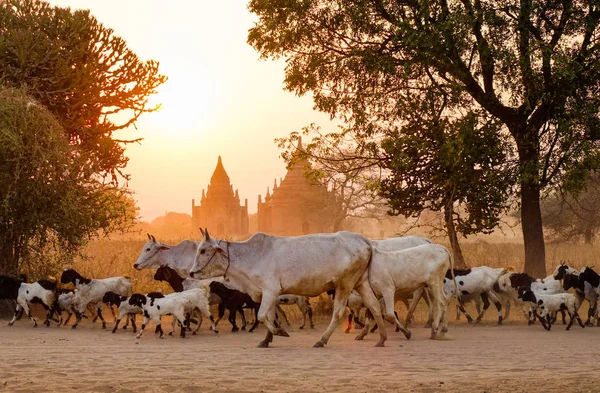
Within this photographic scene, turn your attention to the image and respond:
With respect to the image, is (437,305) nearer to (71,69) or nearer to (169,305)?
(169,305)

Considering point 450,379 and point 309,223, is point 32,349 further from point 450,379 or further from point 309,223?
point 309,223

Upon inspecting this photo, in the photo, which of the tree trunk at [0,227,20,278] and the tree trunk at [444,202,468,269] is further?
the tree trunk at [444,202,468,269]

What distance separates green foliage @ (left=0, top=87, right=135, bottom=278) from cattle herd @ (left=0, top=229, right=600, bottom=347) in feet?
6.32

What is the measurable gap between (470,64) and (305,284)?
12.0 meters

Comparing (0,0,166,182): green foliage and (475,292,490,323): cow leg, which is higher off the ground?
(0,0,166,182): green foliage

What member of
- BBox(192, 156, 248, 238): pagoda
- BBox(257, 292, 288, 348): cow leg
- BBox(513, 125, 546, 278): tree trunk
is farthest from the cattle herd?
BBox(192, 156, 248, 238): pagoda

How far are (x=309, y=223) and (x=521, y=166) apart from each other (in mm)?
55345

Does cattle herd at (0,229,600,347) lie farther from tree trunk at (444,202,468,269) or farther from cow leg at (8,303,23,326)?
tree trunk at (444,202,468,269)

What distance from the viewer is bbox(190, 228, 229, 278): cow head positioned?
14227mm

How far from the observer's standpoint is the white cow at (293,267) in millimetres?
13797

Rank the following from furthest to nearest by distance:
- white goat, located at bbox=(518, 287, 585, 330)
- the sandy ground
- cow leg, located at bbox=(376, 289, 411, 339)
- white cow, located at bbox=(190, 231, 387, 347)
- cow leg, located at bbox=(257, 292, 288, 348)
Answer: white goat, located at bbox=(518, 287, 585, 330), cow leg, located at bbox=(376, 289, 411, 339), white cow, located at bbox=(190, 231, 387, 347), cow leg, located at bbox=(257, 292, 288, 348), the sandy ground

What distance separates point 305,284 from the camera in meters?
13.9

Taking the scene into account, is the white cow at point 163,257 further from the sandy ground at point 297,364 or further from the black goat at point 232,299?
the sandy ground at point 297,364

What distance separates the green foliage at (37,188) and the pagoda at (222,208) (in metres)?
71.3
